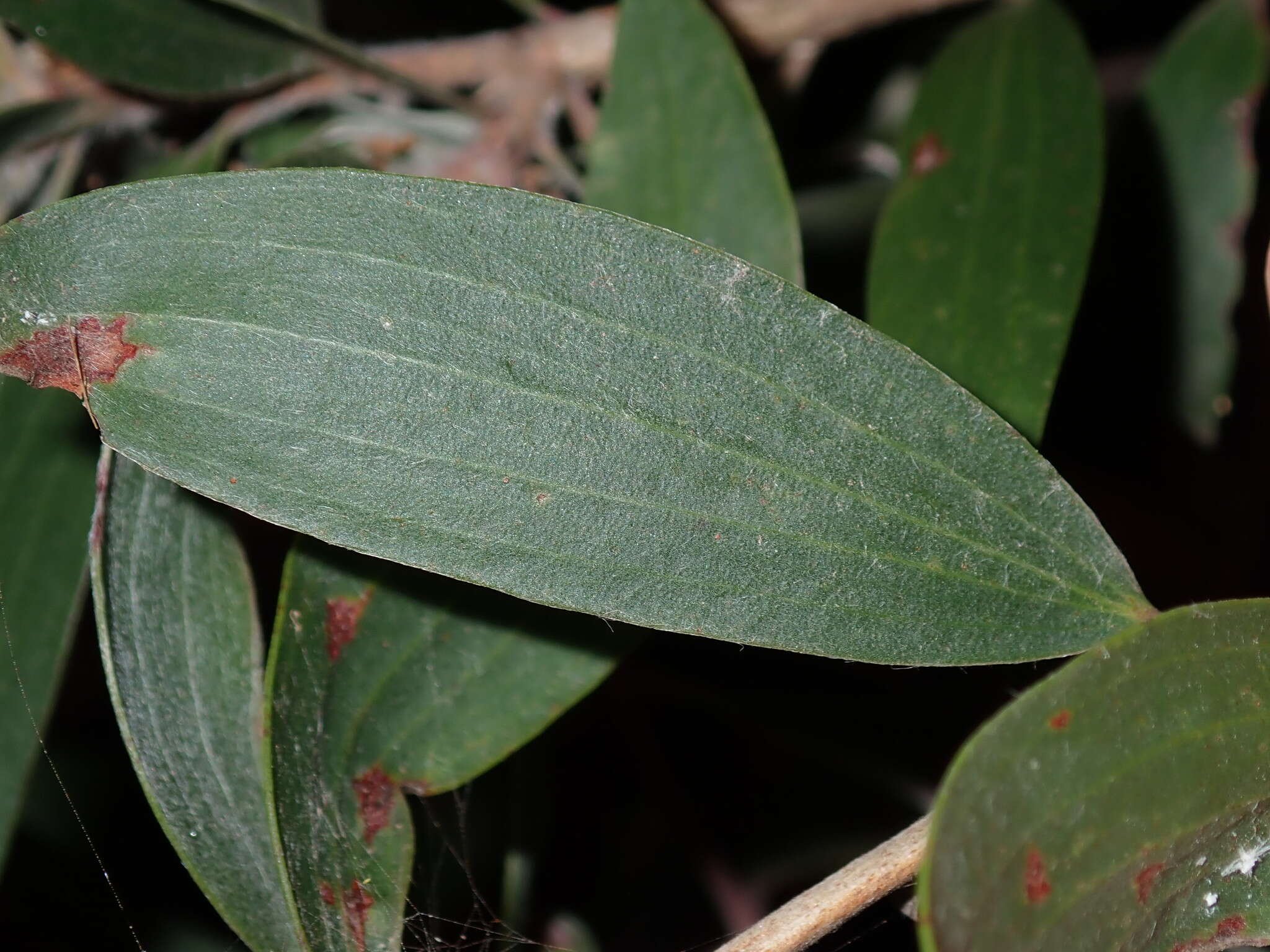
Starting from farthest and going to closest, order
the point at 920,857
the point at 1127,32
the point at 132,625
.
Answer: the point at 1127,32
the point at 132,625
the point at 920,857

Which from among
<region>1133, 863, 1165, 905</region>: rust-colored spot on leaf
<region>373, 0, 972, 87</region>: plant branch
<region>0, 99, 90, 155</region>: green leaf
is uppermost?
<region>373, 0, 972, 87</region>: plant branch

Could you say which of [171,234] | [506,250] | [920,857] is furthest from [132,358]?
[920,857]

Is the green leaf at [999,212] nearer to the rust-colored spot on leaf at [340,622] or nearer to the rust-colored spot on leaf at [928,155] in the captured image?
the rust-colored spot on leaf at [928,155]

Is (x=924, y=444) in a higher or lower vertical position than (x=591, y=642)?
higher

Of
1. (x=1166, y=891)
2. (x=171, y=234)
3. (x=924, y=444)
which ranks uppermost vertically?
(x=171, y=234)

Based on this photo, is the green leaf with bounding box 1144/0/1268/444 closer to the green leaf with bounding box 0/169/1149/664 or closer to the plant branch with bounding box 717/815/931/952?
the green leaf with bounding box 0/169/1149/664

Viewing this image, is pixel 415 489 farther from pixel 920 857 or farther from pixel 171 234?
pixel 920 857

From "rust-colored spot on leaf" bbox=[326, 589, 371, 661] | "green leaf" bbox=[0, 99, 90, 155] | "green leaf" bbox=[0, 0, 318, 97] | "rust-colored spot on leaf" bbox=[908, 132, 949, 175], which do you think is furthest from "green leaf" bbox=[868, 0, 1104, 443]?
"green leaf" bbox=[0, 99, 90, 155]
